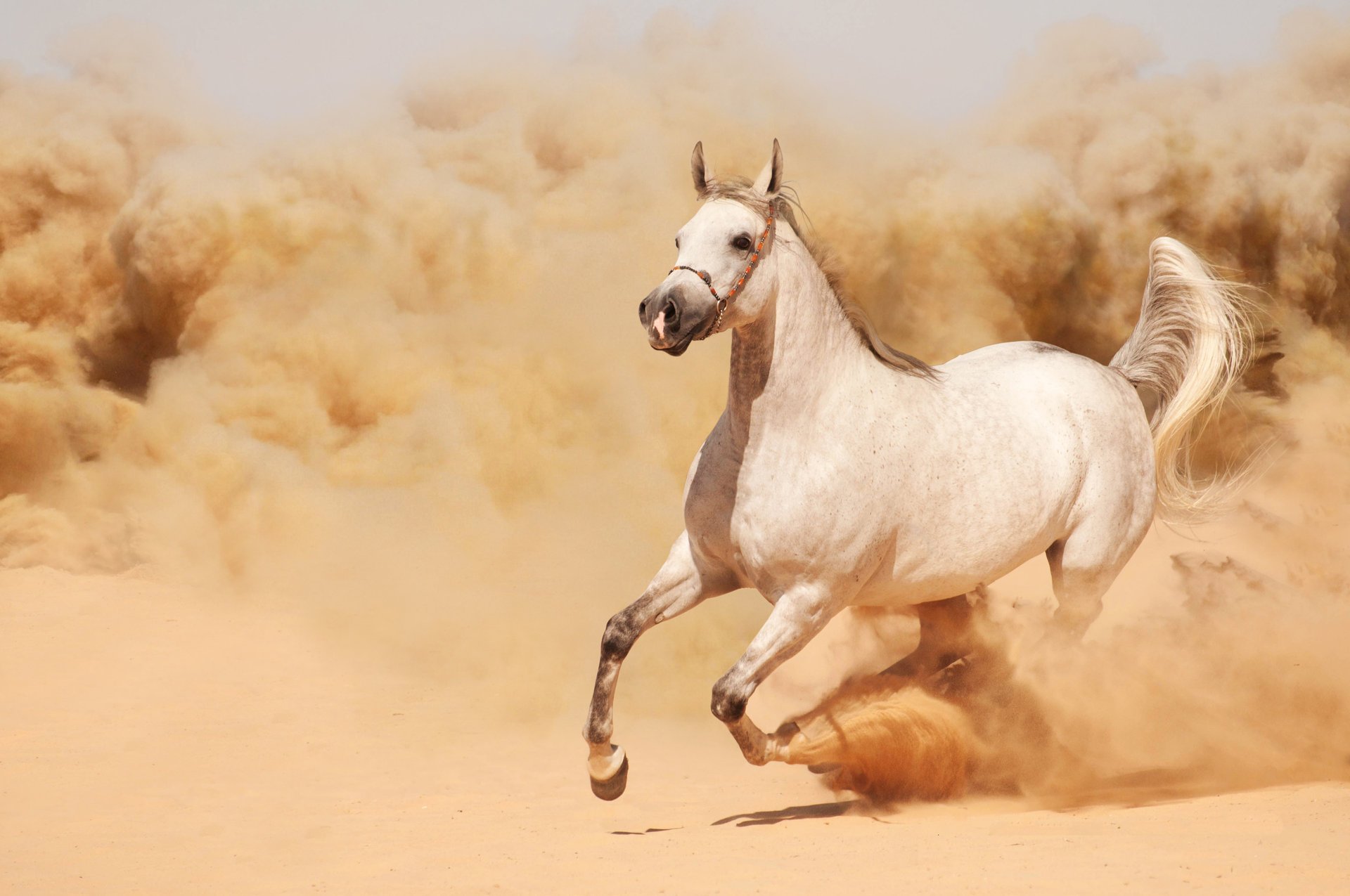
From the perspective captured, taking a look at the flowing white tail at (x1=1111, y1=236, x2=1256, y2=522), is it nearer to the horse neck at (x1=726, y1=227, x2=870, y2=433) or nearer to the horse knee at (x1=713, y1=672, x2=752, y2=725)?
the horse neck at (x1=726, y1=227, x2=870, y2=433)

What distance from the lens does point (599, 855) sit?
11.7ft

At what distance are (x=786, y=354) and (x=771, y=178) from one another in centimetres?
54

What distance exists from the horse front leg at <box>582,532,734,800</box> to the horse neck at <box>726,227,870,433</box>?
0.51 meters

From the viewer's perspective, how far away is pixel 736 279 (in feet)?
11.6

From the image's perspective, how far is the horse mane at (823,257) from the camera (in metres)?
3.67

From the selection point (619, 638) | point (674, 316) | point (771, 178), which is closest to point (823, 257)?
point (771, 178)

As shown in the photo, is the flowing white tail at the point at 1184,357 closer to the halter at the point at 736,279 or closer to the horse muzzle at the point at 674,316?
the halter at the point at 736,279

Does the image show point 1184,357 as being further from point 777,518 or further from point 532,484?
point 532,484

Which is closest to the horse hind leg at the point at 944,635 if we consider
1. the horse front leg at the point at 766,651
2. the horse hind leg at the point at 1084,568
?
the horse hind leg at the point at 1084,568

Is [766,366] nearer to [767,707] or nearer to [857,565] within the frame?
[857,565]

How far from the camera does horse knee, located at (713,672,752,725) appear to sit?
3.69 m

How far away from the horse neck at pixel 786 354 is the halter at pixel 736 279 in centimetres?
9

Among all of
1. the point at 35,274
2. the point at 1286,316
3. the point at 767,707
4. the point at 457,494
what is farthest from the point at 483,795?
the point at 1286,316

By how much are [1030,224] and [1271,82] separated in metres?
3.32
